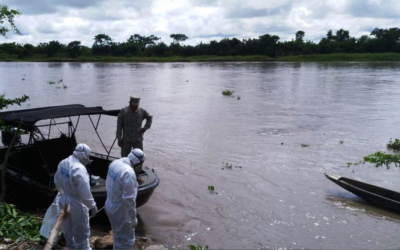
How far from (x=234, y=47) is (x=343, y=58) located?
23.6m

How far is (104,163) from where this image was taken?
888cm

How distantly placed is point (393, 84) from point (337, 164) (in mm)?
26118

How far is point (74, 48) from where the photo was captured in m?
99.2

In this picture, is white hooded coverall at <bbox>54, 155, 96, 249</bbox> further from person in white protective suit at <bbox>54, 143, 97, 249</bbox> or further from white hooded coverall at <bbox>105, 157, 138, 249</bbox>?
white hooded coverall at <bbox>105, 157, 138, 249</bbox>

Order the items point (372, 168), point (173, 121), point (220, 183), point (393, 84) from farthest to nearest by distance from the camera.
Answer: point (393, 84) < point (173, 121) < point (372, 168) < point (220, 183)

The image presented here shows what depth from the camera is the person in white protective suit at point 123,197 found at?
5.34 metres

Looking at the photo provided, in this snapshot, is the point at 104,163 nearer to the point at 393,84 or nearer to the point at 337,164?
the point at 337,164

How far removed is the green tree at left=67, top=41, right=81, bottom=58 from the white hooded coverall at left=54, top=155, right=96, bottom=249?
327 feet

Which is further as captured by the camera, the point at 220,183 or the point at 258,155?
the point at 258,155

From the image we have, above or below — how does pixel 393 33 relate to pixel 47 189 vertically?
above

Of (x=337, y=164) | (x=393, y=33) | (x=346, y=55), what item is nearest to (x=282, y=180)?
(x=337, y=164)

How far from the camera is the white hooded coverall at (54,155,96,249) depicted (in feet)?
17.9

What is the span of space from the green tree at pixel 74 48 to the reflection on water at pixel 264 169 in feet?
248

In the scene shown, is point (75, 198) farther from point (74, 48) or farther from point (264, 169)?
point (74, 48)
